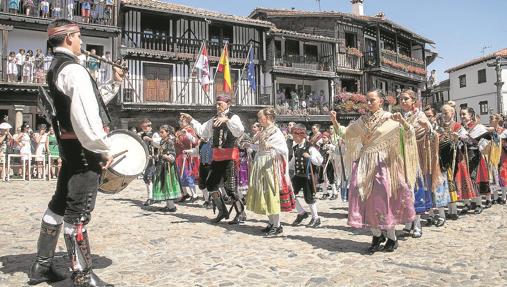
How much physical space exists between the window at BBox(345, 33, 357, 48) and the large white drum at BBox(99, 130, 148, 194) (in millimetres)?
29876

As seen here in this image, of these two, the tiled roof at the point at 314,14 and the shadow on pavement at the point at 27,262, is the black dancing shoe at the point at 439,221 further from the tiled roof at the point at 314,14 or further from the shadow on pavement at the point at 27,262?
the tiled roof at the point at 314,14

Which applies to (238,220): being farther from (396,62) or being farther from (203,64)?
(396,62)

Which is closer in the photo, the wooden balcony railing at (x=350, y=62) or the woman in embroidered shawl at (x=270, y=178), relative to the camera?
the woman in embroidered shawl at (x=270, y=178)

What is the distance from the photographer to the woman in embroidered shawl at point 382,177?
4.83m

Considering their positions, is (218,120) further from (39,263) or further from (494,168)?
(494,168)

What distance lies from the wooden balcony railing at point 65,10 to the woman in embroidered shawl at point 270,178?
1893 cm

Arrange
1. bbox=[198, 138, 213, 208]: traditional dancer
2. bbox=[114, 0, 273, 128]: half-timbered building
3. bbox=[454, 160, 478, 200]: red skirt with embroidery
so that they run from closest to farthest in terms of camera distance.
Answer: bbox=[454, 160, 478, 200]: red skirt with embroidery < bbox=[198, 138, 213, 208]: traditional dancer < bbox=[114, 0, 273, 128]: half-timbered building

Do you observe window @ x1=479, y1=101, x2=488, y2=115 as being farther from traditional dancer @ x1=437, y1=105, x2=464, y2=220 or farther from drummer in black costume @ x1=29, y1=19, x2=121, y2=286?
drummer in black costume @ x1=29, y1=19, x2=121, y2=286

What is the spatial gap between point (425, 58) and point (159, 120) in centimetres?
2841

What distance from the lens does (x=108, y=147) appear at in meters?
3.52

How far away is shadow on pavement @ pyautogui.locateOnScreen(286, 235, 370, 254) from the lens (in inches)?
200

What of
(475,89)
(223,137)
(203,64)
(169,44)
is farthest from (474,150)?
(475,89)

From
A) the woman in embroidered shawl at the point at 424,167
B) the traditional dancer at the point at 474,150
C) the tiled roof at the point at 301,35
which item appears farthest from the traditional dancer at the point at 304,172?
the tiled roof at the point at 301,35

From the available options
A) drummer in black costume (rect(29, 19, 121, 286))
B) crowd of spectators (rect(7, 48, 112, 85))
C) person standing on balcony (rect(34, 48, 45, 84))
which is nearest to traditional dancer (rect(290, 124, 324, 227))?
drummer in black costume (rect(29, 19, 121, 286))
